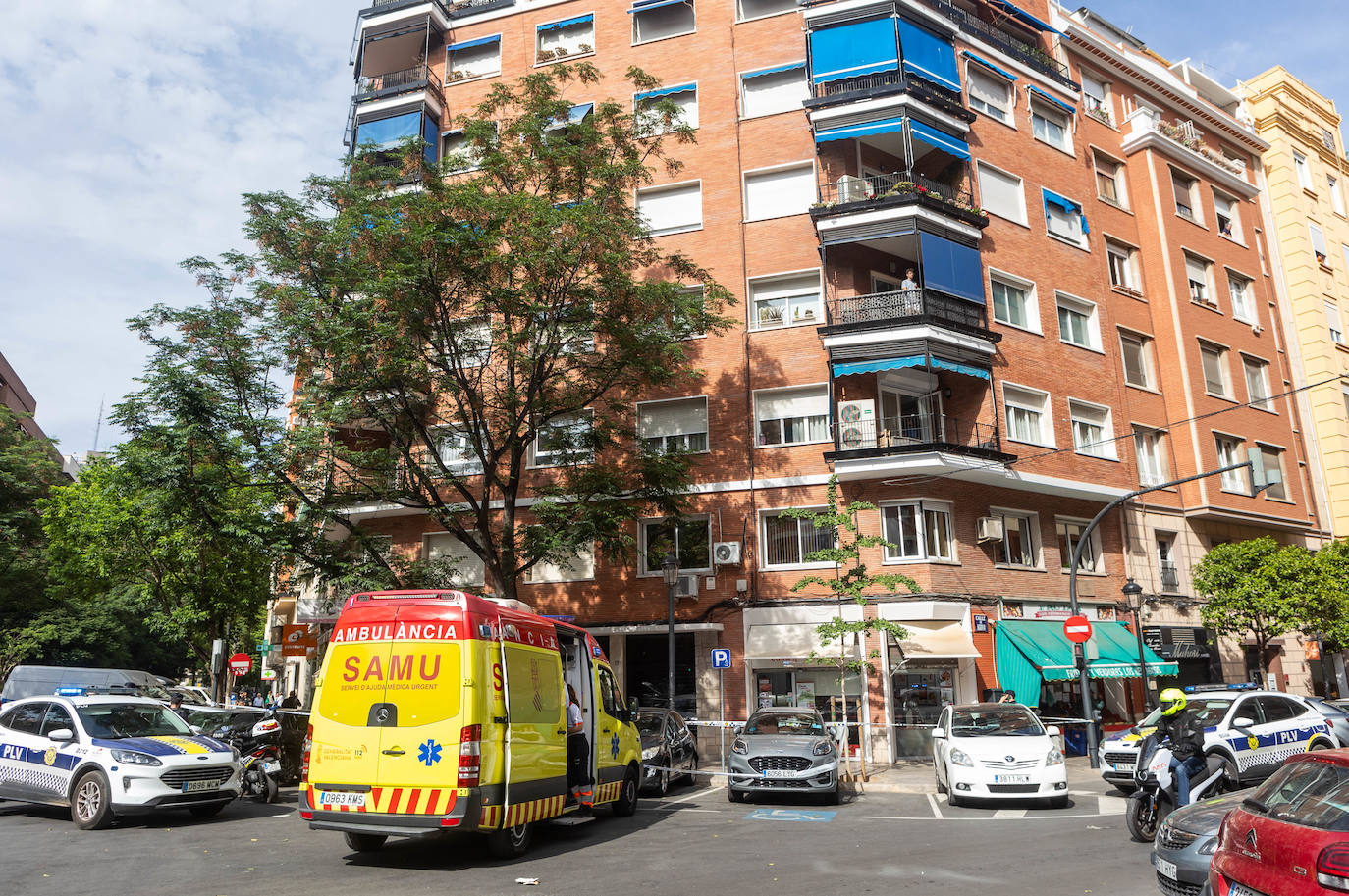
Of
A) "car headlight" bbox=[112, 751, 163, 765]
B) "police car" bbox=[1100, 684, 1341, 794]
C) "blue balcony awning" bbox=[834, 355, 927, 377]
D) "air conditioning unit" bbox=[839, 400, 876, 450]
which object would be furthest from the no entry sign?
"car headlight" bbox=[112, 751, 163, 765]

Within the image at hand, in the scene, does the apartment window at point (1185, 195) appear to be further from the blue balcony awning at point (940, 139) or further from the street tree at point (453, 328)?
the street tree at point (453, 328)

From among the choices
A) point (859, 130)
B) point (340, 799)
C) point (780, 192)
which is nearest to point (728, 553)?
point (780, 192)

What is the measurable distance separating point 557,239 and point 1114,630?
1801 cm

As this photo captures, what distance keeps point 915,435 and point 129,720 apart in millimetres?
18616

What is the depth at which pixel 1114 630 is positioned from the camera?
24.7m

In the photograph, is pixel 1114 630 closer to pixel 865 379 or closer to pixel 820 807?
pixel 865 379

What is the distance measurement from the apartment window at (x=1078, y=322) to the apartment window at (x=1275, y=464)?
840cm

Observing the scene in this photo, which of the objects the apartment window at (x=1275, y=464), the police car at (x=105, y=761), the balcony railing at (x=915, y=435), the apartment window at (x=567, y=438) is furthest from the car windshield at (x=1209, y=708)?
the apartment window at (x=1275, y=464)

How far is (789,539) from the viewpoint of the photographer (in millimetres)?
23688

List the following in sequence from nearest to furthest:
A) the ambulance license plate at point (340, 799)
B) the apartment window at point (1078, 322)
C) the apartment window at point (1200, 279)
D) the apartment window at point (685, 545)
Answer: the ambulance license plate at point (340, 799) < the apartment window at point (685, 545) < the apartment window at point (1078, 322) < the apartment window at point (1200, 279)

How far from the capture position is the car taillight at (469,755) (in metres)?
8.83

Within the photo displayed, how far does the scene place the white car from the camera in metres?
13.6

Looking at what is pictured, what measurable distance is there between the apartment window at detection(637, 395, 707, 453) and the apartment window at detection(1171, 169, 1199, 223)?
20.2m

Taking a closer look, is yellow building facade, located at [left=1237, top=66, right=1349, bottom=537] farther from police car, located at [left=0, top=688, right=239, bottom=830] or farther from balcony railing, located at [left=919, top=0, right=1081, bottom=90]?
police car, located at [left=0, top=688, right=239, bottom=830]
